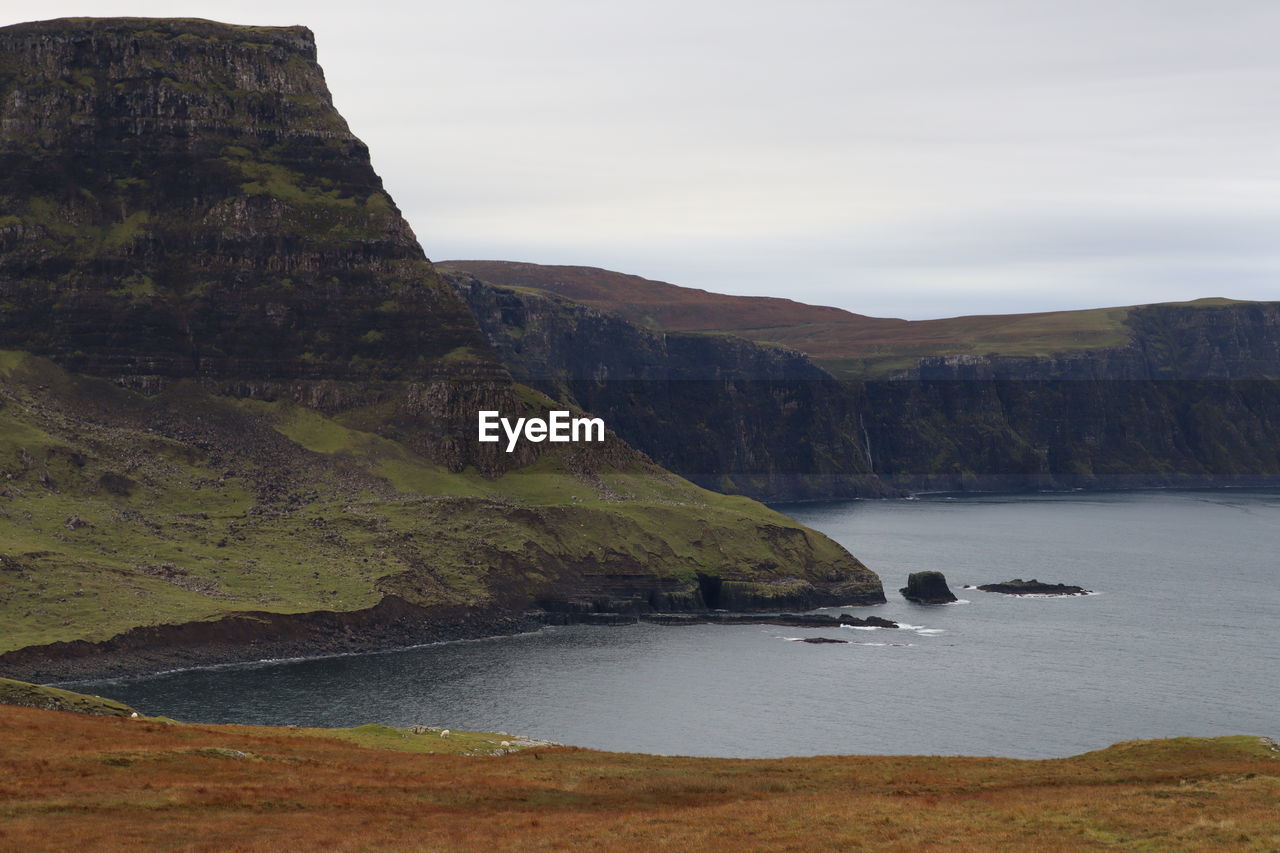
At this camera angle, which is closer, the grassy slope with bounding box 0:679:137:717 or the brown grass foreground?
the brown grass foreground

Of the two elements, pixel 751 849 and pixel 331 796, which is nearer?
pixel 751 849

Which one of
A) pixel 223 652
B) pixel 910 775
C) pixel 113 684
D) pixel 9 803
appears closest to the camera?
pixel 9 803

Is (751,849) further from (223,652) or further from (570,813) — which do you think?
(223,652)

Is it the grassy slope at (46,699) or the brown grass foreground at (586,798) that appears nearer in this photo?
the brown grass foreground at (586,798)

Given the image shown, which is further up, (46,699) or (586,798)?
(586,798)

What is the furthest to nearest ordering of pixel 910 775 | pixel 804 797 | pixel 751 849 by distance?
pixel 910 775 → pixel 804 797 → pixel 751 849

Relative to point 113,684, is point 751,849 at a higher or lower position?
higher

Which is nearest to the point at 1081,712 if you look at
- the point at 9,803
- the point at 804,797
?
the point at 804,797

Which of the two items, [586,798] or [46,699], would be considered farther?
[46,699]
